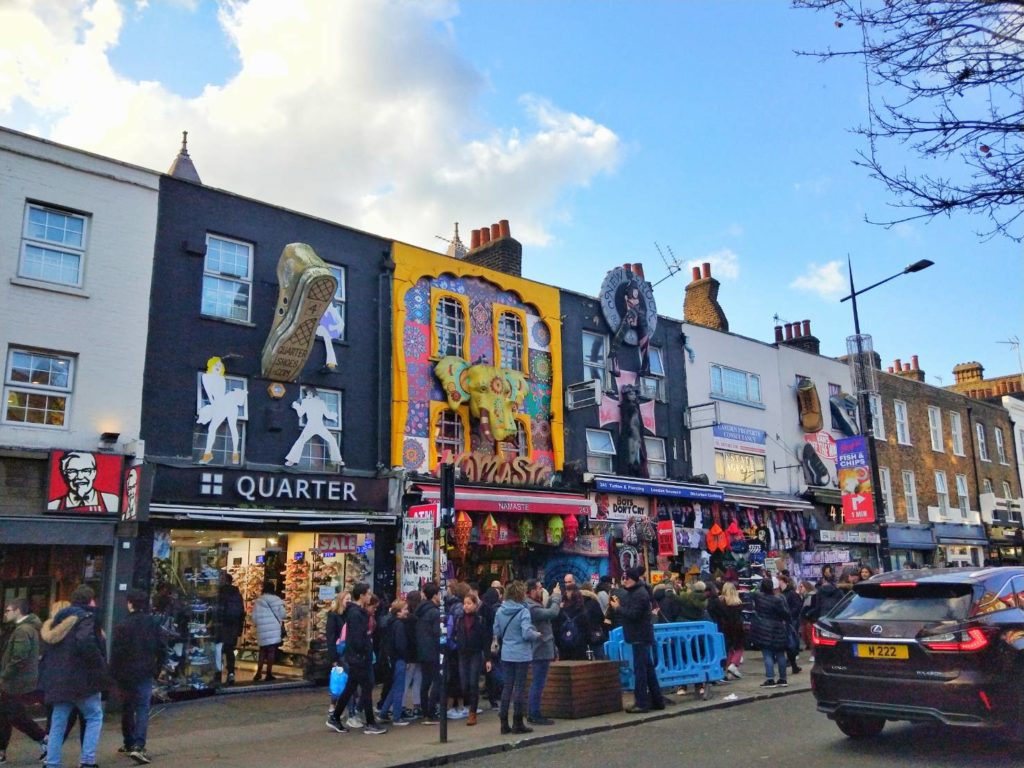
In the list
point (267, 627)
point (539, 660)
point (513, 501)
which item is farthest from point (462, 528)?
point (539, 660)

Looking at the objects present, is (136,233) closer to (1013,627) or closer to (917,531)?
(1013,627)

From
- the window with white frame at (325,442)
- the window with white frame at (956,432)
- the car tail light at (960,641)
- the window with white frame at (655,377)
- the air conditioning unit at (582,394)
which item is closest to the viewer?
the car tail light at (960,641)

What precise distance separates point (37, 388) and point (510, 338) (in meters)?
10.1

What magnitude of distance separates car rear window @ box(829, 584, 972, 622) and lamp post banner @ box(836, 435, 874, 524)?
45.9ft

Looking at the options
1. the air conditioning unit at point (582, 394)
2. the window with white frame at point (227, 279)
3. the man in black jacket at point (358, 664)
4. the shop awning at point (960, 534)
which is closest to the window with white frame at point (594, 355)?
the air conditioning unit at point (582, 394)

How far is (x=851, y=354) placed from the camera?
72.4 ft

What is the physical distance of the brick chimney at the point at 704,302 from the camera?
2744 cm

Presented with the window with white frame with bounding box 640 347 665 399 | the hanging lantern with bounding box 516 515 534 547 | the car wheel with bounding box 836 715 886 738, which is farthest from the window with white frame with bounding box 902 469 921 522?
the car wheel with bounding box 836 715 886 738

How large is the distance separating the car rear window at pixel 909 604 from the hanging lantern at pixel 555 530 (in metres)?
10.4

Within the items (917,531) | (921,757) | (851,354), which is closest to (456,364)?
(851,354)

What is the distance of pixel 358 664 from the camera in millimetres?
10641

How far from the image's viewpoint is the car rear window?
313 inches

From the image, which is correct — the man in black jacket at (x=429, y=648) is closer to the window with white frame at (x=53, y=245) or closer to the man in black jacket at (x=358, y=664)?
the man in black jacket at (x=358, y=664)

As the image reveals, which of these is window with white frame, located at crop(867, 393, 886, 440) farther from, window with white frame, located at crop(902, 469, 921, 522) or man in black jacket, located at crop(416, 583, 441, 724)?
man in black jacket, located at crop(416, 583, 441, 724)
